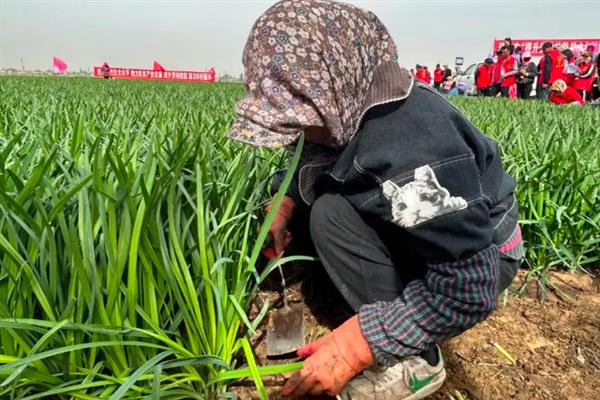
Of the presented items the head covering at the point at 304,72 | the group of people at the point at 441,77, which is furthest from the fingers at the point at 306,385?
the group of people at the point at 441,77

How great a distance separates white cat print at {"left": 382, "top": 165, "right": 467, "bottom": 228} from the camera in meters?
0.85

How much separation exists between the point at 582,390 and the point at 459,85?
18.2m

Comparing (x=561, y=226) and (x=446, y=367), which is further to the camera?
(x=561, y=226)

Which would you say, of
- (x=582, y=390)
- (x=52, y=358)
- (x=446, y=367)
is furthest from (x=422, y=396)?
(x=52, y=358)

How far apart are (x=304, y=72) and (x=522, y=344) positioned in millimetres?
928

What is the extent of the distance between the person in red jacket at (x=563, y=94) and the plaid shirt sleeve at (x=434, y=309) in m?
10.2

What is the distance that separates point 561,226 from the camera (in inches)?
65.1

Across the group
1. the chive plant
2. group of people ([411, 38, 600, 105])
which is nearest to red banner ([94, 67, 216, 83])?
group of people ([411, 38, 600, 105])

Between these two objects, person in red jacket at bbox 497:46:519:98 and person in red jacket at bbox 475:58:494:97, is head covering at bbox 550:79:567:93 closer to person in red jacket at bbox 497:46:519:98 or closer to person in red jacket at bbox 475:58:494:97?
person in red jacket at bbox 497:46:519:98

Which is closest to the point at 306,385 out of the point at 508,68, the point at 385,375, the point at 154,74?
the point at 385,375

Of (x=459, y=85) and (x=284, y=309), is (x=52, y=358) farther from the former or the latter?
(x=459, y=85)

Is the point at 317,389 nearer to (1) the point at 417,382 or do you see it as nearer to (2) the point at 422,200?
(1) the point at 417,382

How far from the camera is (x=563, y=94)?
9.91 m

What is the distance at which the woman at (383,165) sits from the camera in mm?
862
